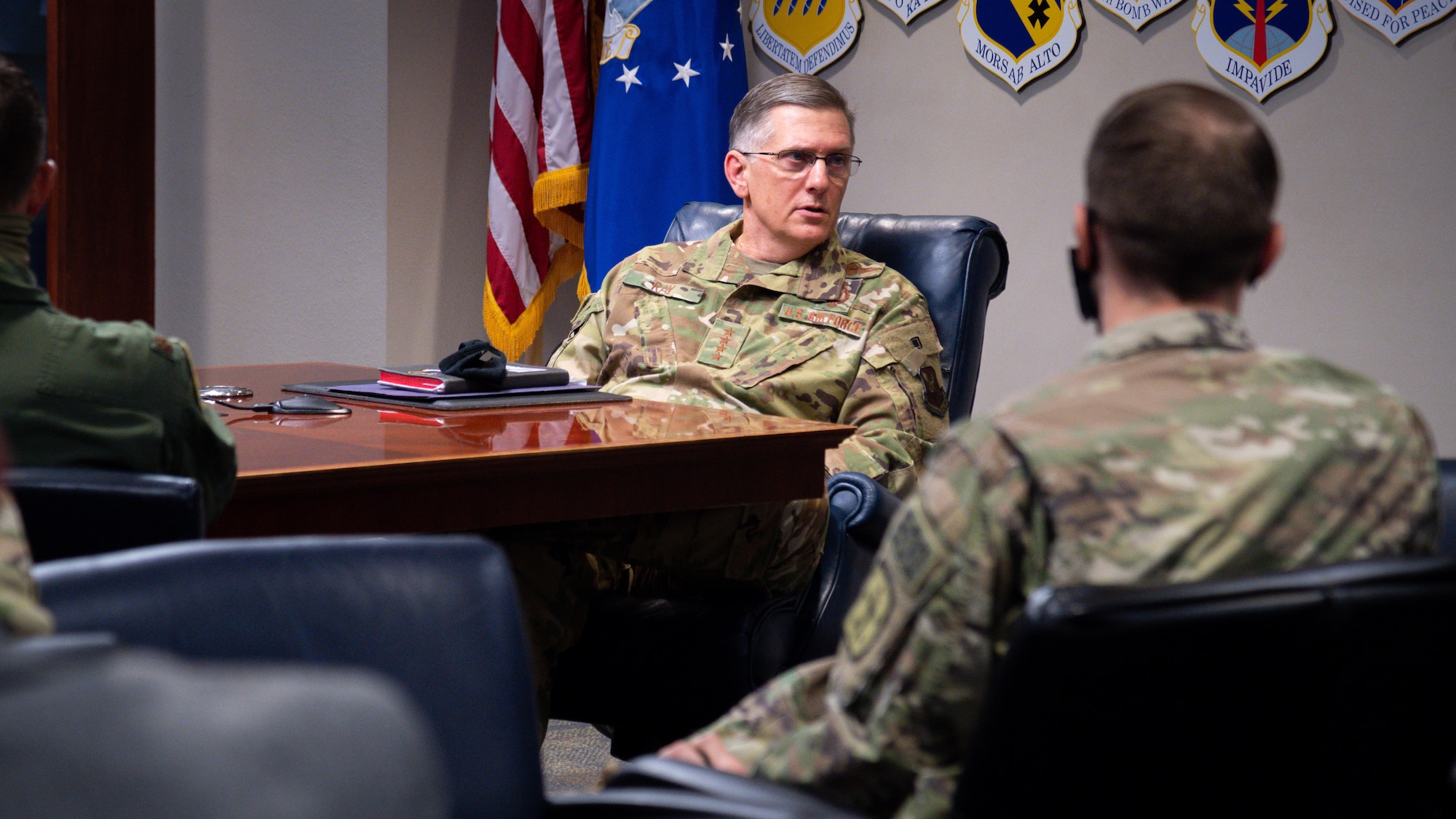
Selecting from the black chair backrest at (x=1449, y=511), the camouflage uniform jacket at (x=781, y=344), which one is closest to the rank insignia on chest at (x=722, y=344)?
the camouflage uniform jacket at (x=781, y=344)

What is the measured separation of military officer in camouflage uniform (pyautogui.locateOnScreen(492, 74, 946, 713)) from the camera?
2059 millimetres

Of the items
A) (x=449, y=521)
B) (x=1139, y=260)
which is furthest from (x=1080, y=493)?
(x=449, y=521)

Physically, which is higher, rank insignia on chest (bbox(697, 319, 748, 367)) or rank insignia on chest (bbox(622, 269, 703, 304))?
rank insignia on chest (bbox(622, 269, 703, 304))

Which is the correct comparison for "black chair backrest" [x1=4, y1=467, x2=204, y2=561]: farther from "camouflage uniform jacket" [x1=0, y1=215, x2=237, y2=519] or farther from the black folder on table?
the black folder on table

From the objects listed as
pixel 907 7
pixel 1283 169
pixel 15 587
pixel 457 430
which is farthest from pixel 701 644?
pixel 907 7

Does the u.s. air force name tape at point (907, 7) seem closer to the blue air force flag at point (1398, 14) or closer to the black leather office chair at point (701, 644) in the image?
the blue air force flag at point (1398, 14)

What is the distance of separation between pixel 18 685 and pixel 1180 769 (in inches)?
27.2

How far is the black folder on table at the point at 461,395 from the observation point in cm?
200

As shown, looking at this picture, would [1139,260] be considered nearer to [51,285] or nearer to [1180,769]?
[1180,769]

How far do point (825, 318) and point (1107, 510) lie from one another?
166 cm

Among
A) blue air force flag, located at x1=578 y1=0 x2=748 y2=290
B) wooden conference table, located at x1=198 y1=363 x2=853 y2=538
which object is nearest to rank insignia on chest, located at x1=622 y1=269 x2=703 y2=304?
wooden conference table, located at x1=198 y1=363 x2=853 y2=538

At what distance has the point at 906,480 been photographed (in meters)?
2.37

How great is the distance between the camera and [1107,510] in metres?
0.91

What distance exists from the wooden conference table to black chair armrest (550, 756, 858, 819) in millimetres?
626
